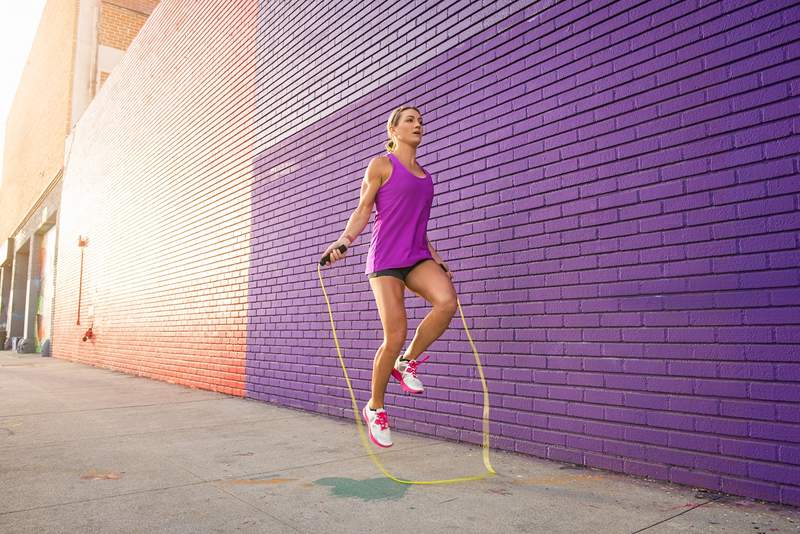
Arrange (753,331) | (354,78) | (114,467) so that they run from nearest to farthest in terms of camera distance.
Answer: (753,331) < (114,467) < (354,78)

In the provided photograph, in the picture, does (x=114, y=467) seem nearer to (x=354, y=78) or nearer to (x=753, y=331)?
(x=753, y=331)

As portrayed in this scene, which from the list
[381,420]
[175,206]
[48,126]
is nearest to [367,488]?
[381,420]

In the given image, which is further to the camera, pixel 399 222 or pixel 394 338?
pixel 399 222

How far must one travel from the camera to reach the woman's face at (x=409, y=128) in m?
3.49

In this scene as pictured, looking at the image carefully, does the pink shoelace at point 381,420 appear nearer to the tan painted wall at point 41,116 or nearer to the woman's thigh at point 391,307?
the woman's thigh at point 391,307

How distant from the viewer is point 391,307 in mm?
3229

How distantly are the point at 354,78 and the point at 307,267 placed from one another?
2056mm

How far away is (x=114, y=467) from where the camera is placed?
3443 millimetres

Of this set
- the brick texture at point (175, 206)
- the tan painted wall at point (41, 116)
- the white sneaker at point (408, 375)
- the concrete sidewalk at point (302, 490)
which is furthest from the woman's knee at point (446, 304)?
the tan painted wall at point (41, 116)

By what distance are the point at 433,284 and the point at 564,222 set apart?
39.8 inches

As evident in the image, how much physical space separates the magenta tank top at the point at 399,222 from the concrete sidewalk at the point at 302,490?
126 centimetres

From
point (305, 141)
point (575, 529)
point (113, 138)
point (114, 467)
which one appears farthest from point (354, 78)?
point (113, 138)

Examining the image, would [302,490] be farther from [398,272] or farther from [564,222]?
[564,222]

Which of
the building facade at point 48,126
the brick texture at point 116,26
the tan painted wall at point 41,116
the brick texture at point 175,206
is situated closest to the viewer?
the brick texture at point 175,206
